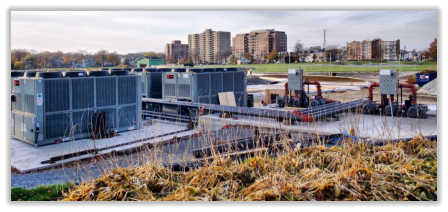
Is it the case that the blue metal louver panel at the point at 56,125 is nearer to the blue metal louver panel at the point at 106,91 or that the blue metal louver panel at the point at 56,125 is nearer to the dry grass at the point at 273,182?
the blue metal louver panel at the point at 106,91

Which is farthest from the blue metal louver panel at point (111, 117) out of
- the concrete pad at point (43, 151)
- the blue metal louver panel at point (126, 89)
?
the concrete pad at point (43, 151)

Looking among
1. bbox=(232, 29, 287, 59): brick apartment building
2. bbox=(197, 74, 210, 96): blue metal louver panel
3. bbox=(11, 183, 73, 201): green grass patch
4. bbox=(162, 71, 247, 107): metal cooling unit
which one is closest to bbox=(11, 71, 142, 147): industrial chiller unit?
bbox=(162, 71, 247, 107): metal cooling unit

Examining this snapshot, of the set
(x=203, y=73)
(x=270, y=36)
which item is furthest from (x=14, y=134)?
(x=270, y=36)

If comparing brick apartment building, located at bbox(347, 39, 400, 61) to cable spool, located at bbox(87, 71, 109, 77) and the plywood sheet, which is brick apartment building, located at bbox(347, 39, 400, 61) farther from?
cable spool, located at bbox(87, 71, 109, 77)

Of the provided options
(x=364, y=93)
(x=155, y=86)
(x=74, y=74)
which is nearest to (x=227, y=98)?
(x=155, y=86)

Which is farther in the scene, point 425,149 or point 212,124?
point 212,124

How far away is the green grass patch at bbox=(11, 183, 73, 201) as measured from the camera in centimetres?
448

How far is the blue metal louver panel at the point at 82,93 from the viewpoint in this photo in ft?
34.5

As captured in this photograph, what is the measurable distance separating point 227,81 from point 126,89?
5111mm

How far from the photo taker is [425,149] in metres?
5.38

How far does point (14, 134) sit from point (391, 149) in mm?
10075

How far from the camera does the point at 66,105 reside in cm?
1030

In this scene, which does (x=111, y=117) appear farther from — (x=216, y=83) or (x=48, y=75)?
(x=216, y=83)
